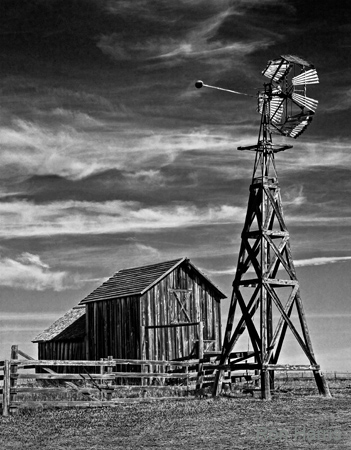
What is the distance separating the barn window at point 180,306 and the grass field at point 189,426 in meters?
13.0

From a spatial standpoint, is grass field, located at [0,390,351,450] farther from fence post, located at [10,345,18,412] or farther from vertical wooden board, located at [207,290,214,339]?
vertical wooden board, located at [207,290,214,339]

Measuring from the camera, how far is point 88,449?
15.5m

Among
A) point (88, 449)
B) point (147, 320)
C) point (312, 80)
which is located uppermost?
A: point (312, 80)

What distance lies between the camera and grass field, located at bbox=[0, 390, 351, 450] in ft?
52.0

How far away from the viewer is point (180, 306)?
38.0m

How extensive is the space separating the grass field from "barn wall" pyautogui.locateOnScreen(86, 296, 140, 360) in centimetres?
1235

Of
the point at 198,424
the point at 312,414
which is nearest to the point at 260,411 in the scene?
the point at 312,414

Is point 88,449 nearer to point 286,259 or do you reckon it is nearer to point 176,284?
point 286,259

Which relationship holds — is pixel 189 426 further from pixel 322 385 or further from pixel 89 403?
pixel 322 385

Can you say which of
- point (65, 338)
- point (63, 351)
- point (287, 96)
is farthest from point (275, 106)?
point (63, 351)

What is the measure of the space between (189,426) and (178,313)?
19.4 metres

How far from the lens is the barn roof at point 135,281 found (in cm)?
3738

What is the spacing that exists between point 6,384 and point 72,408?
2.56 metres

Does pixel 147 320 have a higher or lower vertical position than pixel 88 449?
higher
